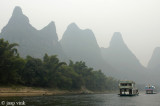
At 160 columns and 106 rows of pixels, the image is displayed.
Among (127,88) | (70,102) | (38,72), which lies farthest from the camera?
(127,88)

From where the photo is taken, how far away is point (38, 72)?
8131 cm

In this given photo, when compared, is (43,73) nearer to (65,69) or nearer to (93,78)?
(65,69)

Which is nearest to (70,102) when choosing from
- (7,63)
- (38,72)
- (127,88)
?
(7,63)

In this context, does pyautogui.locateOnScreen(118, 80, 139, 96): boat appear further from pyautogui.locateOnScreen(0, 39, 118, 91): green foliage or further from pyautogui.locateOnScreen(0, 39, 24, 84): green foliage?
pyautogui.locateOnScreen(0, 39, 24, 84): green foliage

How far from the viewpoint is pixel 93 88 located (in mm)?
139000

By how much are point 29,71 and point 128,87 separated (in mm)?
38278

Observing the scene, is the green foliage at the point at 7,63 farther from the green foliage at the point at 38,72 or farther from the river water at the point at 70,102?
the river water at the point at 70,102

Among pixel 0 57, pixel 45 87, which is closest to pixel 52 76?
pixel 45 87

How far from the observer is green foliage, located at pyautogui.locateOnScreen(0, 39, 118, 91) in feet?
208

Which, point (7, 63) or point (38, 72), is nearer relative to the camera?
point (7, 63)

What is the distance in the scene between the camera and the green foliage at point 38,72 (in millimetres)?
63344

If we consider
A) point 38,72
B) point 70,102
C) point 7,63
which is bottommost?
point 70,102

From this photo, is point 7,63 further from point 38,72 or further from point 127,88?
point 127,88

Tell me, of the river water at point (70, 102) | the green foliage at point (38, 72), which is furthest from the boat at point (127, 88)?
the river water at point (70, 102)
